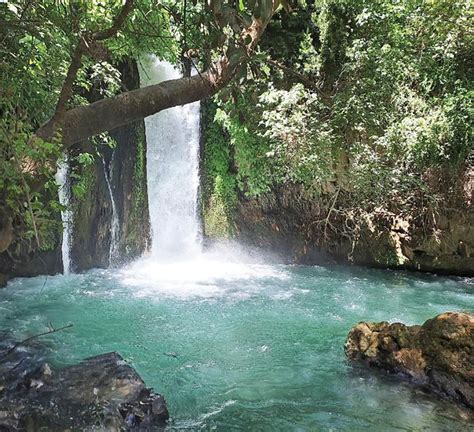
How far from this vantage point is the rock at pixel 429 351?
3621 millimetres

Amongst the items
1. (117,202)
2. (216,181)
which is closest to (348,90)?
(216,181)

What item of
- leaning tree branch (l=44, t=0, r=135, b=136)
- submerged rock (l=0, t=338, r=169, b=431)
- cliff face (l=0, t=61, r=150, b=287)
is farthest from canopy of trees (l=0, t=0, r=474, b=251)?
submerged rock (l=0, t=338, r=169, b=431)

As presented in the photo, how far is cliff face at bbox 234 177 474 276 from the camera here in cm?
852

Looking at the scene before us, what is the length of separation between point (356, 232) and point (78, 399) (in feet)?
23.6

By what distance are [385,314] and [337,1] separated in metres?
6.34

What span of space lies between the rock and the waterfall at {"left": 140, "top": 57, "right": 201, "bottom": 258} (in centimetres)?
741

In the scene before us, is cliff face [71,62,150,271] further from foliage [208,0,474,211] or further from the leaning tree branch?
the leaning tree branch

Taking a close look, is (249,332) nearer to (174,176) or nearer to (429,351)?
(429,351)

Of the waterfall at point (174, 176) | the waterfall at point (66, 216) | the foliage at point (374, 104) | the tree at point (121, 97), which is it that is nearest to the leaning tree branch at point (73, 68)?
the tree at point (121, 97)

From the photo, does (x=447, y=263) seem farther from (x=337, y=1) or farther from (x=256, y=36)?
(x=256, y=36)

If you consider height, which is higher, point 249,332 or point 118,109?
point 118,109

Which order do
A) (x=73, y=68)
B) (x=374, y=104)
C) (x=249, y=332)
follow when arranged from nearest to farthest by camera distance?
(x=73, y=68)
(x=249, y=332)
(x=374, y=104)

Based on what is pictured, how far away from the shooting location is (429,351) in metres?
3.89

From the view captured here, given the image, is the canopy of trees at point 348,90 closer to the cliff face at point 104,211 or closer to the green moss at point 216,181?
the green moss at point 216,181
